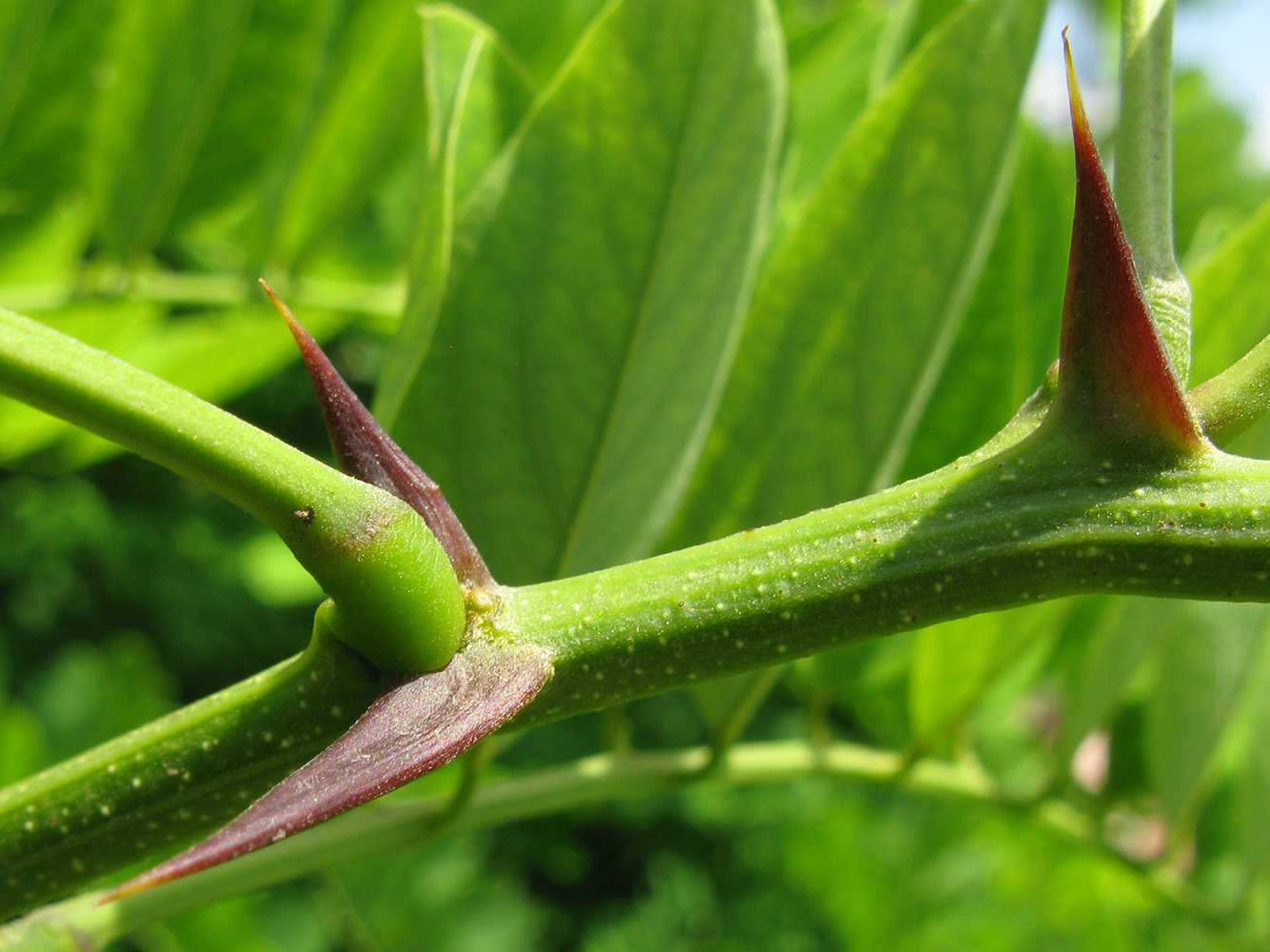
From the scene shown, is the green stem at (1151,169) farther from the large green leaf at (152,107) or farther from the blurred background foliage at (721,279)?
A: the large green leaf at (152,107)

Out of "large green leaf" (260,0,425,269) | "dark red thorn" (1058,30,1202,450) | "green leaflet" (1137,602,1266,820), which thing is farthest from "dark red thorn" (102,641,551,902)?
"large green leaf" (260,0,425,269)

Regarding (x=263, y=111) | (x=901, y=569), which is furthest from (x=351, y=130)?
(x=901, y=569)

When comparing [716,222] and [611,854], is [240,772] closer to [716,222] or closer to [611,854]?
[716,222]

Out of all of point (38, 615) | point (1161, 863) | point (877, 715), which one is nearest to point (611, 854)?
point (38, 615)

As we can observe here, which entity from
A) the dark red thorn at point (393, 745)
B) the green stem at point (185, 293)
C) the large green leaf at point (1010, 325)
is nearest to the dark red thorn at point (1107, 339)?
the dark red thorn at point (393, 745)

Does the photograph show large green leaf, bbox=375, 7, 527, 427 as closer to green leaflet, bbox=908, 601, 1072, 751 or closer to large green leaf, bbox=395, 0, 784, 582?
large green leaf, bbox=395, 0, 784, 582

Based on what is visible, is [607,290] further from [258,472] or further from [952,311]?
[258,472]
